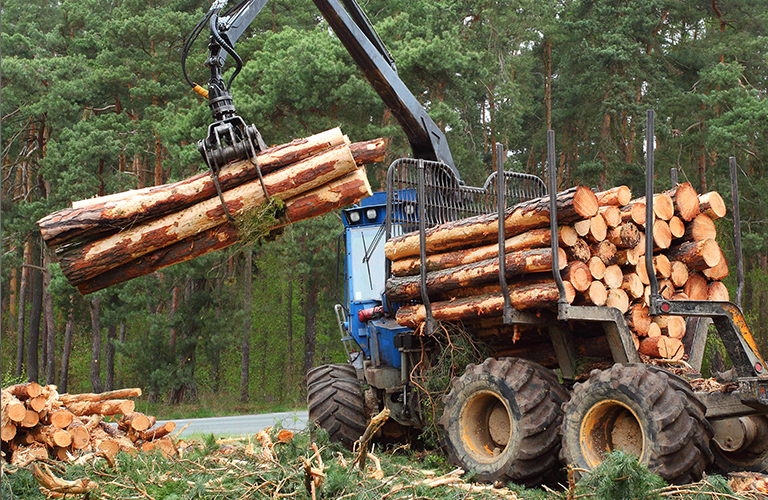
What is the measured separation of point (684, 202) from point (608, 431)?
7.84ft

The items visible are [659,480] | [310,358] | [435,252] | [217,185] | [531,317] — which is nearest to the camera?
[659,480]

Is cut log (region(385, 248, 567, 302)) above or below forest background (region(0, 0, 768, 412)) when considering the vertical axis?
below

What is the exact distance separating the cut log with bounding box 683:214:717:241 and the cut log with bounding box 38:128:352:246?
347 centimetres

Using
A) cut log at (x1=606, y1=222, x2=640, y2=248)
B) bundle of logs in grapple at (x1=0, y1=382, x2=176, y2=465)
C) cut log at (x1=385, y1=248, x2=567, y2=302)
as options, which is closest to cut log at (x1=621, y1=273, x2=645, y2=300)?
cut log at (x1=606, y1=222, x2=640, y2=248)

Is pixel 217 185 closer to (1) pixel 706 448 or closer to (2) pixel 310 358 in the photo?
(1) pixel 706 448

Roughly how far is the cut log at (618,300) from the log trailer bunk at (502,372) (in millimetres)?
226

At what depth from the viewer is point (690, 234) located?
22.9ft

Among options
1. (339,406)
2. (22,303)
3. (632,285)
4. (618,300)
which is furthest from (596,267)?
(22,303)

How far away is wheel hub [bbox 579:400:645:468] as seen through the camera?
18.6 feet

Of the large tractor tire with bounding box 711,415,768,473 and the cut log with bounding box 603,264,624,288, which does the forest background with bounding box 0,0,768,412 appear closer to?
the cut log with bounding box 603,264,624,288

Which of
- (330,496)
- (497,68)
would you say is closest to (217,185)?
(330,496)

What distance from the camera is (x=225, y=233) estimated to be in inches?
238

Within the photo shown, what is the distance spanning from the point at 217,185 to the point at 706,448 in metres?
4.18

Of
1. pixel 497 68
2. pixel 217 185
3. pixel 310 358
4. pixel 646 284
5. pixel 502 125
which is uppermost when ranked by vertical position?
pixel 497 68
